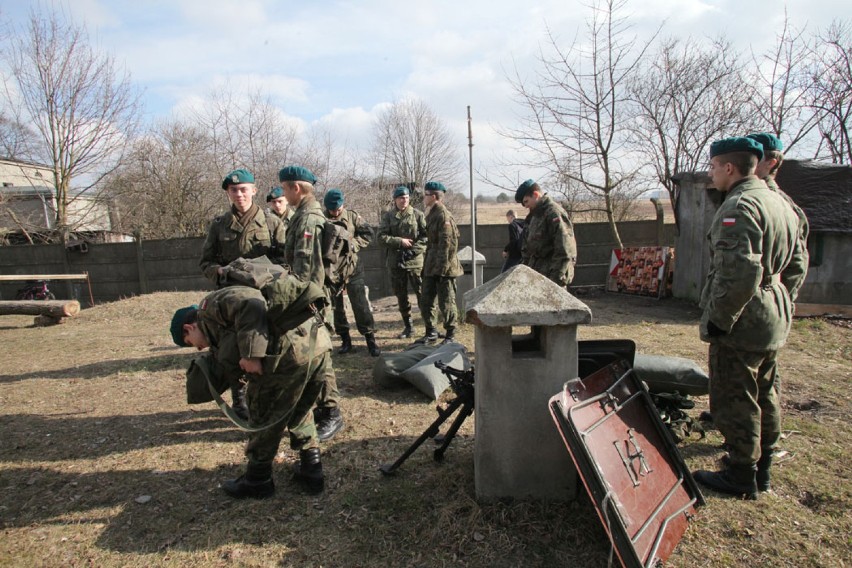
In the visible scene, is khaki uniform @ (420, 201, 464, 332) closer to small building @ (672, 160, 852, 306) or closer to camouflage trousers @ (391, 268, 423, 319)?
camouflage trousers @ (391, 268, 423, 319)

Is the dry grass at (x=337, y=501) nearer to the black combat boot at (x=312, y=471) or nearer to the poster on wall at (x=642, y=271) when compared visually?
the black combat boot at (x=312, y=471)

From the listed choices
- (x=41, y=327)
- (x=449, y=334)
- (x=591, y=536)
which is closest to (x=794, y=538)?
(x=591, y=536)

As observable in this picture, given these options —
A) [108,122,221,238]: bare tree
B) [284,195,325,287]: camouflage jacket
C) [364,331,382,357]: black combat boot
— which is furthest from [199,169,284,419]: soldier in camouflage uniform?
[108,122,221,238]: bare tree

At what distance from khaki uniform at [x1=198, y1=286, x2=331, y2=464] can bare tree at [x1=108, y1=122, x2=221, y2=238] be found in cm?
1447

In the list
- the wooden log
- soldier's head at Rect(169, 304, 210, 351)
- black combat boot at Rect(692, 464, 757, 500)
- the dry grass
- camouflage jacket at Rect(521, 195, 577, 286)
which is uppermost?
camouflage jacket at Rect(521, 195, 577, 286)

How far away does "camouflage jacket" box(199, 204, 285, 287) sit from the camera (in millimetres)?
4078

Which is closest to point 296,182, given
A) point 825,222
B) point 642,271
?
point 825,222

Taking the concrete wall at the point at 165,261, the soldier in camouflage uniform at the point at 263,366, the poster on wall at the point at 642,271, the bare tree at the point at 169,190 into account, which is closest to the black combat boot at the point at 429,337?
the soldier in camouflage uniform at the point at 263,366

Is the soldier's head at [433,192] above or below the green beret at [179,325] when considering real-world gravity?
above

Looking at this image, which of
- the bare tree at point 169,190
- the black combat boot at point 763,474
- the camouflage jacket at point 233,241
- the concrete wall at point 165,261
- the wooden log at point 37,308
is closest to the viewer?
the black combat boot at point 763,474

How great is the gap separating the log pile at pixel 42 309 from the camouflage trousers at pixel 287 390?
27.8 ft

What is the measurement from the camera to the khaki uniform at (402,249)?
6477mm

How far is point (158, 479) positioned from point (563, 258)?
3737 millimetres

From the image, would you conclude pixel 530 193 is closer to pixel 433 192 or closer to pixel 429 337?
pixel 433 192
